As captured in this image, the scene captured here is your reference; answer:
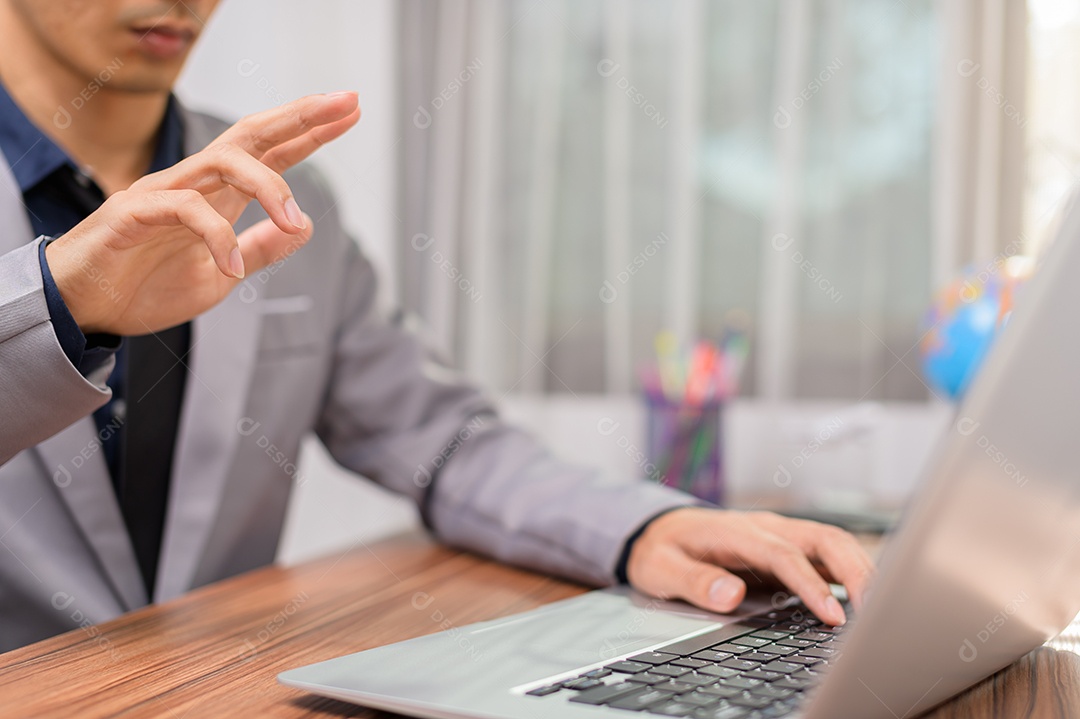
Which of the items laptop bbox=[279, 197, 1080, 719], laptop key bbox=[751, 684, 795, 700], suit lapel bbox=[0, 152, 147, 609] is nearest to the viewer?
laptop bbox=[279, 197, 1080, 719]

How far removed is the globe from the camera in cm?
115

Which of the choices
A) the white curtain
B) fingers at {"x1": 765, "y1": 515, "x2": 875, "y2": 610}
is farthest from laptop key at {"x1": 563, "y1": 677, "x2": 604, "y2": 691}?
the white curtain

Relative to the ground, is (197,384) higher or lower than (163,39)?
lower

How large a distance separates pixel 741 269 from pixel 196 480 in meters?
1.02

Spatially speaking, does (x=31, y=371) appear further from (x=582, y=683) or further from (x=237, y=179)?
(x=582, y=683)

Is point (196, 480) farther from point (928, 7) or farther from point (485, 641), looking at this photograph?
point (928, 7)

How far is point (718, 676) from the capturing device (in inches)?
17.6

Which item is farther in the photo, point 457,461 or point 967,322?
point 967,322

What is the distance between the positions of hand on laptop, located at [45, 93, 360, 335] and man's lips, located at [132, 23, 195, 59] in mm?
178

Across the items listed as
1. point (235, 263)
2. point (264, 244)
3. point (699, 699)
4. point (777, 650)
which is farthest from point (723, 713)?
point (264, 244)

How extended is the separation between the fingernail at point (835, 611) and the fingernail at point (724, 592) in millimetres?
64

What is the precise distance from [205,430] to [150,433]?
54mm

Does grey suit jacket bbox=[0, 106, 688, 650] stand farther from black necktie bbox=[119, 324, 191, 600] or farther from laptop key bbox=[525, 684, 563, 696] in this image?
laptop key bbox=[525, 684, 563, 696]

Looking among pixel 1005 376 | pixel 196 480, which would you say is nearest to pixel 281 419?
pixel 196 480
